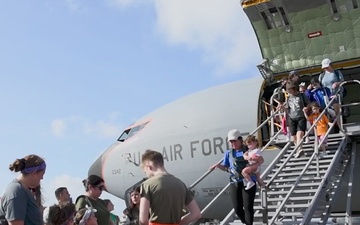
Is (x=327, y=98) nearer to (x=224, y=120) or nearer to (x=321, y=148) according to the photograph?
(x=321, y=148)

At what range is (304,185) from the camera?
830 centimetres

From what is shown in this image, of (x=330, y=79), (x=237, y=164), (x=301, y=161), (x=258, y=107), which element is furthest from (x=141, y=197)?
(x=258, y=107)

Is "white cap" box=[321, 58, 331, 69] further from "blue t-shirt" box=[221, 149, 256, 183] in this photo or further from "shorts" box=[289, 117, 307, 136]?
"blue t-shirt" box=[221, 149, 256, 183]

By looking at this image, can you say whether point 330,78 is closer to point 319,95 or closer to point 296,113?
point 319,95

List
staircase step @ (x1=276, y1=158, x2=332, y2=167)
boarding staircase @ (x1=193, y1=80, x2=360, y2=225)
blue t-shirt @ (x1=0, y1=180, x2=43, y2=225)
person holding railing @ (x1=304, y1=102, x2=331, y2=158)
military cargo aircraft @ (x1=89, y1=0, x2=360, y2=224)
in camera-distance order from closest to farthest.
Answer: blue t-shirt @ (x1=0, y1=180, x2=43, y2=225) < boarding staircase @ (x1=193, y1=80, x2=360, y2=225) < staircase step @ (x1=276, y1=158, x2=332, y2=167) < person holding railing @ (x1=304, y1=102, x2=331, y2=158) < military cargo aircraft @ (x1=89, y1=0, x2=360, y2=224)

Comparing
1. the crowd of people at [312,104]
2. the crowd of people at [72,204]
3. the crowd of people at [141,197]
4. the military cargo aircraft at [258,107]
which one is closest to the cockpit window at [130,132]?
the military cargo aircraft at [258,107]

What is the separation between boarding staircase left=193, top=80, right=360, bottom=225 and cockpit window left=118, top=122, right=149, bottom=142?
4.84 m

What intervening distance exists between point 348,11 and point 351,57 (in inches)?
37.5

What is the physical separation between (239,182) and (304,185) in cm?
188

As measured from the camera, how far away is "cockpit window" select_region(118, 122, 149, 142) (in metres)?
14.0

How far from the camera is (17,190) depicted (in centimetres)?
403

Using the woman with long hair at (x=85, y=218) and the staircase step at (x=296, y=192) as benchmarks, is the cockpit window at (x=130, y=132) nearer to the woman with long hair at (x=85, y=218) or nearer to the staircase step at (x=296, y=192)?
the staircase step at (x=296, y=192)

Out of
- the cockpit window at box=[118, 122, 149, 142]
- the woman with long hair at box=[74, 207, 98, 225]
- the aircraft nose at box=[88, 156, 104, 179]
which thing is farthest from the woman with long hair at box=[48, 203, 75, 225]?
the aircraft nose at box=[88, 156, 104, 179]

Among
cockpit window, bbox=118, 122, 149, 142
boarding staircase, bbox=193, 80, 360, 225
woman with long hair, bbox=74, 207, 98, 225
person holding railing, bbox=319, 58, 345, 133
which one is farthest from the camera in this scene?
cockpit window, bbox=118, 122, 149, 142
